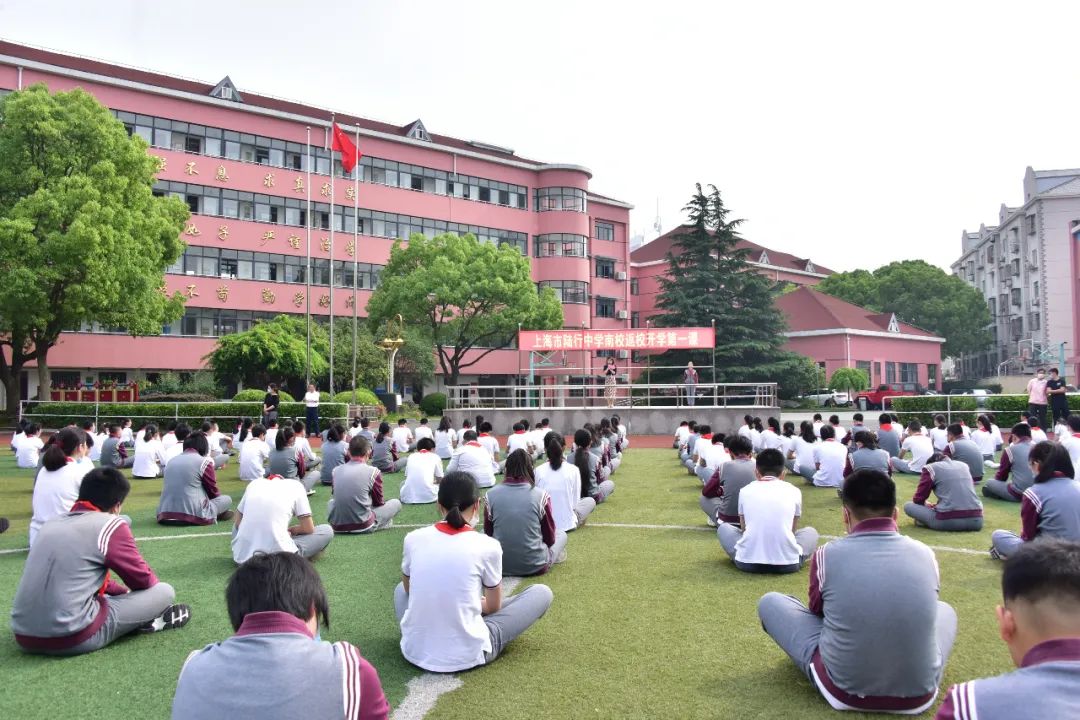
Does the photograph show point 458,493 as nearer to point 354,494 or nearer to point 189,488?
point 354,494

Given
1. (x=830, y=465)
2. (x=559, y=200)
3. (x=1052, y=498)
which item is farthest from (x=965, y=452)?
(x=559, y=200)

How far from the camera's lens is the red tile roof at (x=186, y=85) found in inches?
1447

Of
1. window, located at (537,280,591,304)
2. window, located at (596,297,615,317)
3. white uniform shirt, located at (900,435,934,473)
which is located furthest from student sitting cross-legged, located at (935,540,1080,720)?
window, located at (596,297,615,317)

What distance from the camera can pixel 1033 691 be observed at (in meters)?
2.10

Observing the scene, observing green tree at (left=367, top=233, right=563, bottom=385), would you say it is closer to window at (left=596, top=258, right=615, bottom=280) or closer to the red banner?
the red banner

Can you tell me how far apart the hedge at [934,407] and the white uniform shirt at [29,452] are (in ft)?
72.7

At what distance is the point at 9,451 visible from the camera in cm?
2002

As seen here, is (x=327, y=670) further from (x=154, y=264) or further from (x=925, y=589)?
(x=154, y=264)

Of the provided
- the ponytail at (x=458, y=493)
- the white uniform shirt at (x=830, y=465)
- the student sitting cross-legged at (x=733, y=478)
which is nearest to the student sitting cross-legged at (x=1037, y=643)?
the ponytail at (x=458, y=493)

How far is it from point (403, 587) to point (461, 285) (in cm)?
3232

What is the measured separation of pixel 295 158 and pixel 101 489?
40175 millimetres

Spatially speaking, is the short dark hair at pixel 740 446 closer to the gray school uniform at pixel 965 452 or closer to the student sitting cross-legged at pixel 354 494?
the student sitting cross-legged at pixel 354 494

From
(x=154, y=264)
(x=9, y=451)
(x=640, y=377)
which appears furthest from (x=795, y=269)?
(x=9, y=451)

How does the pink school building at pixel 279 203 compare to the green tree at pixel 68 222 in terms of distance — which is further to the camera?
the pink school building at pixel 279 203
